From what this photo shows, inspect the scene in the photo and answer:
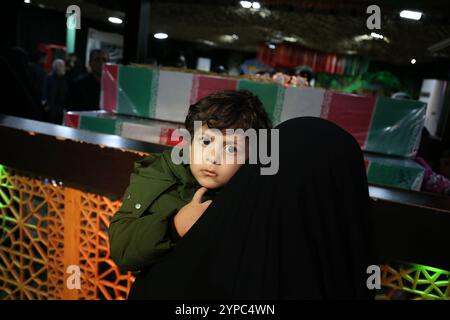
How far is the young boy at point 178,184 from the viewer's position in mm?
756

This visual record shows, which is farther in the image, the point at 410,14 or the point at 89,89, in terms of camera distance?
the point at 410,14

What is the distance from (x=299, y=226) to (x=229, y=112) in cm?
45

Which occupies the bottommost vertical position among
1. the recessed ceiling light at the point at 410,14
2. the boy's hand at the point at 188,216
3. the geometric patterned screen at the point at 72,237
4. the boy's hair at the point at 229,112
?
the geometric patterned screen at the point at 72,237

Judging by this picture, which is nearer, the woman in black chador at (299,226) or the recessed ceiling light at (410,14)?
the woman in black chador at (299,226)

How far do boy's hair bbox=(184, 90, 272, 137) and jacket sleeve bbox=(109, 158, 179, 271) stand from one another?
0.65 feet

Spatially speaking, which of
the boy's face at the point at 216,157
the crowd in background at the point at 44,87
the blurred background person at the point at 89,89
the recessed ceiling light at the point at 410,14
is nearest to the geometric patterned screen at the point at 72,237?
the boy's face at the point at 216,157

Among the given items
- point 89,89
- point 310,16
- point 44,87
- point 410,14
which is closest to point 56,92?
point 44,87

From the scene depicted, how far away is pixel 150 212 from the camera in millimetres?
891

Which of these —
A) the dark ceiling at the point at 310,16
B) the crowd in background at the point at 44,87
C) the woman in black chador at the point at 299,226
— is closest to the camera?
the woman in black chador at the point at 299,226

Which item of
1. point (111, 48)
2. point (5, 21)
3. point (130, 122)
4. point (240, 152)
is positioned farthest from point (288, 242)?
point (111, 48)

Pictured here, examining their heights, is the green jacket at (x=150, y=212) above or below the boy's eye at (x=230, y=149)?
below

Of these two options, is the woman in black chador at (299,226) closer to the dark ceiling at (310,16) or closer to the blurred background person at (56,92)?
the dark ceiling at (310,16)

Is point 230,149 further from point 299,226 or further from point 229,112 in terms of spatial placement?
point 299,226

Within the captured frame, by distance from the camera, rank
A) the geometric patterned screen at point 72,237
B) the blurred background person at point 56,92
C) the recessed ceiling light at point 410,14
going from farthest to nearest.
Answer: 1. the blurred background person at point 56,92
2. the recessed ceiling light at point 410,14
3. the geometric patterned screen at point 72,237
